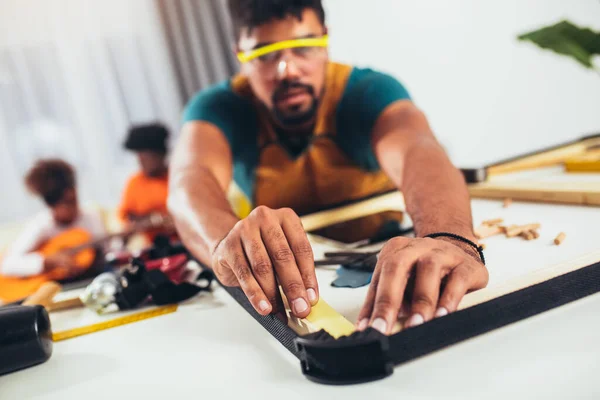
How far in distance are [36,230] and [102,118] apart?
47.7 inches

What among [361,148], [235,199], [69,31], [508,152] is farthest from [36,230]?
[508,152]

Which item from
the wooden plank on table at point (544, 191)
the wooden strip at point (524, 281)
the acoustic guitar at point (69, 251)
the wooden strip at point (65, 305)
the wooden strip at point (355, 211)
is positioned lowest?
the acoustic guitar at point (69, 251)

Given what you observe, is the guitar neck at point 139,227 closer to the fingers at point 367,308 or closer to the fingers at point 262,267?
the fingers at point 262,267

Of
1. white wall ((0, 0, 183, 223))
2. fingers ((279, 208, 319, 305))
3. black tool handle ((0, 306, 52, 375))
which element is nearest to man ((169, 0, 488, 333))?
fingers ((279, 208, 319, 305))

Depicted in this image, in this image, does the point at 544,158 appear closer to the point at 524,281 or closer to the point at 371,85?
the point at 371,85

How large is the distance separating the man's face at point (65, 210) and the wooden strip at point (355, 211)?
1757mm

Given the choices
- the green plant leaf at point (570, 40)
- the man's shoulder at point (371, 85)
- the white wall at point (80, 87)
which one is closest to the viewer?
the green plant leaf at point (570, 40)

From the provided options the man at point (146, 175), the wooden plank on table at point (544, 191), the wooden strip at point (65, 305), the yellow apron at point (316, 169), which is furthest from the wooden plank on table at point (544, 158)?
the man at point (146, 175)

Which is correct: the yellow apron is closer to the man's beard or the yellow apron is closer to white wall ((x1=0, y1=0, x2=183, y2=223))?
the man's beard

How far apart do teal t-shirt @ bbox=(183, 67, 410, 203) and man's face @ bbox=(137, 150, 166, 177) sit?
1.53 meters

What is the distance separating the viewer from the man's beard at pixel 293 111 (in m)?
1.15

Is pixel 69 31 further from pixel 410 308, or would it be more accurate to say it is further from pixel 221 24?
pixel 410 308

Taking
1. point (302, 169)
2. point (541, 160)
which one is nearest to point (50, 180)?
point (302, 169)

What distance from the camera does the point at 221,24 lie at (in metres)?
3.59
